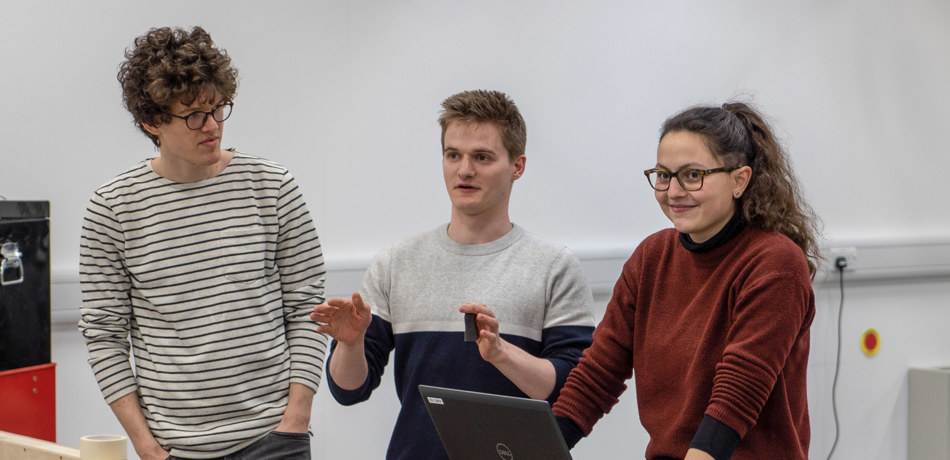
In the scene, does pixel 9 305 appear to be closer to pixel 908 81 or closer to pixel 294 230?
pixel 294 230

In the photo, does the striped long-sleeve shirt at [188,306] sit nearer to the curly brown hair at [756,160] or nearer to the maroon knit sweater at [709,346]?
the maroon knit sweater at [709,346]

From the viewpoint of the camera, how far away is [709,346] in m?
1.50

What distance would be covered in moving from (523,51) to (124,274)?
5.97 feet

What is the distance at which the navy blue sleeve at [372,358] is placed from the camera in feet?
6.28

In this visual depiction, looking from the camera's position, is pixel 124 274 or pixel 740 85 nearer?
pixel 124 274

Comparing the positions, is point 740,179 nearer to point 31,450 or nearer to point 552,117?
point 31,450

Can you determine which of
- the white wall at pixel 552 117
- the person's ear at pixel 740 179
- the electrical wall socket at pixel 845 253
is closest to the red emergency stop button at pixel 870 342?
the white wall at pixel 552 117

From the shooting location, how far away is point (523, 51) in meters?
3.17

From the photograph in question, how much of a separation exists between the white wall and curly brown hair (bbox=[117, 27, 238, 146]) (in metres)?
1.08

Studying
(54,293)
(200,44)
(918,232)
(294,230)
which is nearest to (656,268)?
(294,230)

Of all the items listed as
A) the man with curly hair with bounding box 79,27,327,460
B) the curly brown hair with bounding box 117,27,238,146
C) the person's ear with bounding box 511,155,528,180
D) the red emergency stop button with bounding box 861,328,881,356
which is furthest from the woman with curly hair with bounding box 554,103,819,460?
the red emergency stop button with bounding box 861,328,881,356

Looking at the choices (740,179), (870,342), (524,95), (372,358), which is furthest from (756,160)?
(870,342)

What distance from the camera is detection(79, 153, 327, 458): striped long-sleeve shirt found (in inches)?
67.4

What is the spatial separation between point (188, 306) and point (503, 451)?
2.26ft
